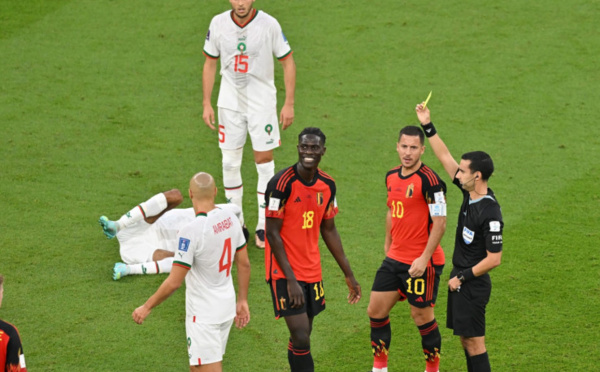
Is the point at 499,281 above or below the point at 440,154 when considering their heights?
below

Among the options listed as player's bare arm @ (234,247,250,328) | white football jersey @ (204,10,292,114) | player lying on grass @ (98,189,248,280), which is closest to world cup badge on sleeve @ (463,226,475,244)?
player's bare arm @ (234,247,250,328)

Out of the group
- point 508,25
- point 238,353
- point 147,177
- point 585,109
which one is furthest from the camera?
point 508,25

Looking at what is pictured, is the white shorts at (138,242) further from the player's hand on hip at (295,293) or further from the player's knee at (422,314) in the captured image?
the player's knee at (422,314)

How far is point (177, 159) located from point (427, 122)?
15.4ft

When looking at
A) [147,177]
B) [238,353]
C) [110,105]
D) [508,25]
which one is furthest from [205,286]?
[508,25]

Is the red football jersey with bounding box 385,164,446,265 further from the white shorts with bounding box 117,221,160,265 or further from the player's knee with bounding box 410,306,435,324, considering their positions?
the white shorts with bounding box 117,221,160,265

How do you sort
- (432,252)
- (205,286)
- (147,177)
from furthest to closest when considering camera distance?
(147,177) < (432,252) < (205,286)

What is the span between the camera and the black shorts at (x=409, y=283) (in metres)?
6.81

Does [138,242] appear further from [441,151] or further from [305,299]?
[441,151]

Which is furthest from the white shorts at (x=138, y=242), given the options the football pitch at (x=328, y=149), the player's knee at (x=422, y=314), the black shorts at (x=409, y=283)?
the player's knee at (x=422, y=314)

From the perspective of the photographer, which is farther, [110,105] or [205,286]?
[110,105]

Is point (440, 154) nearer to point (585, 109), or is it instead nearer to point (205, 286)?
point (205, 286)

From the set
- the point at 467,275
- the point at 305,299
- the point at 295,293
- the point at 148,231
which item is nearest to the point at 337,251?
the point at 305,299

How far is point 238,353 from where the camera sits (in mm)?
7539
